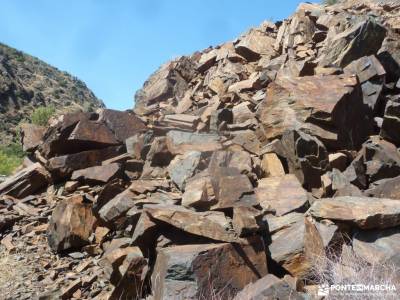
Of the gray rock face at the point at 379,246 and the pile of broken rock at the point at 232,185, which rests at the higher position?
the pile of broken rock at the point at 232,185

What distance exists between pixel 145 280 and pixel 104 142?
15.6ft

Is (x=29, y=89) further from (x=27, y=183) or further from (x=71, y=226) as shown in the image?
(x=71, y=226)

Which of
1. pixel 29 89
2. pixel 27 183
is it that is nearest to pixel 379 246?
pixel 27 183

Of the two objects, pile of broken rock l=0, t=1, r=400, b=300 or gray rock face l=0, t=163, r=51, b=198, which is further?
gray rock face l=0, t=163, r=51, b=198

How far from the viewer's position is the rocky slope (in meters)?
45.6

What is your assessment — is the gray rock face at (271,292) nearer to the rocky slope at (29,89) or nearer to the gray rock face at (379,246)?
the gray rock face at (379,246)

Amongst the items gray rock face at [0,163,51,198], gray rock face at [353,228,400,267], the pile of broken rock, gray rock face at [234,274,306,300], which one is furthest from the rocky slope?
gray rock face at [353,228,400,267]

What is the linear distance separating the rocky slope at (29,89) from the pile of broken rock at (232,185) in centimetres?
3285

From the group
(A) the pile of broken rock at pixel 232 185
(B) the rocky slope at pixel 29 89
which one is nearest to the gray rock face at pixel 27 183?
(A) the pile of broken rock at pixel 232 185

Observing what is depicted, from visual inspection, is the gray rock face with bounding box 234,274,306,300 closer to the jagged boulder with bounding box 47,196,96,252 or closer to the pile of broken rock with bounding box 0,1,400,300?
the pile of broken rock with bounding box 0,1,400,300

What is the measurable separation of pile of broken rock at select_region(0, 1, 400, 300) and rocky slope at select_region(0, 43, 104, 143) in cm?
3285

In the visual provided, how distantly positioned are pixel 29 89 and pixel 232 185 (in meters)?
49.9

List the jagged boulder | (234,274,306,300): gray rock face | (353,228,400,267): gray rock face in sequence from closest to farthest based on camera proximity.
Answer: (234,274,306,300): gray rock face → (353,228,400,267): gray rock face → the jagged boulder

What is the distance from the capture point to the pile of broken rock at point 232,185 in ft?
19.1
